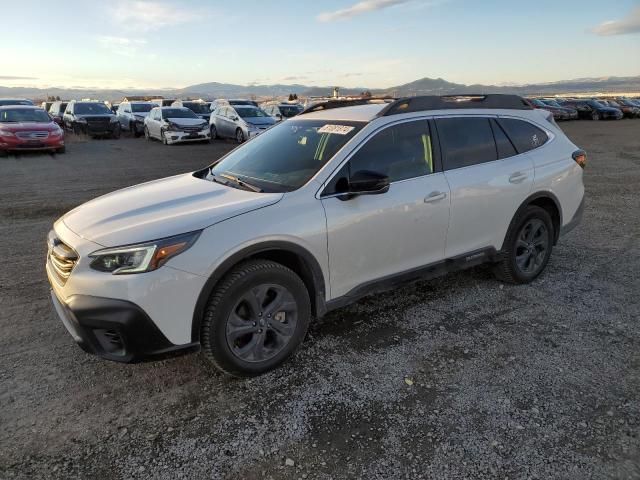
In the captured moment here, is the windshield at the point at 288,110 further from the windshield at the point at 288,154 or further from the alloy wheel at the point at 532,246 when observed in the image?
the alloy wheel at the point at 532,246

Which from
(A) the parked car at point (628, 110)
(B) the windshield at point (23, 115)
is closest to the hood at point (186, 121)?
(B) the windshield at point (23, 115)

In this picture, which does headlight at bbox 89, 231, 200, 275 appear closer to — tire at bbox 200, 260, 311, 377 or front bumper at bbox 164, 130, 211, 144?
tire at bbox 200, 260, 311, 377

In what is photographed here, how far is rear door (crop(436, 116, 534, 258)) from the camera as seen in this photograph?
4043 mm

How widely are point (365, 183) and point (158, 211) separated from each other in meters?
1.39

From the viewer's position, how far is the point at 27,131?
15.2 m

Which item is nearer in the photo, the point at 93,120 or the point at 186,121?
the point at 186,121

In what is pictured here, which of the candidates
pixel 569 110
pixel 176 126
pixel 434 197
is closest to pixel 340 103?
pixel 434 197

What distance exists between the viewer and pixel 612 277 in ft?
16.3

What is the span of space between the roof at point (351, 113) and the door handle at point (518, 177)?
135 cm

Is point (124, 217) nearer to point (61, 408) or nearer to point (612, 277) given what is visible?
point (61, 408)

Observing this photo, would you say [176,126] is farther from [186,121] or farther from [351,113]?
[351,113]

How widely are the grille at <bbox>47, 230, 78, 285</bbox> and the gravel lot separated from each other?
2.38 feet

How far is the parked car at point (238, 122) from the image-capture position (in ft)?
63.6

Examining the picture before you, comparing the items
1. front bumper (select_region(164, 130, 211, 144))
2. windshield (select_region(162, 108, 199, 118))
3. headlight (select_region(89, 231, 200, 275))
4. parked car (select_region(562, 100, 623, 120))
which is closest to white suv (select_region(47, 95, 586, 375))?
headlight (select_region(89, 231, 200, 275))
